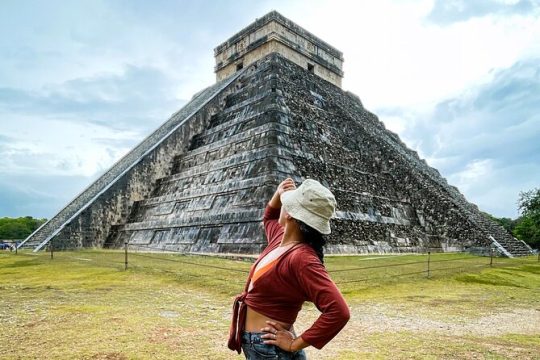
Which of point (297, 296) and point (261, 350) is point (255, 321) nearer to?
point (261, 350)

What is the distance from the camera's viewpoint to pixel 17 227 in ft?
159

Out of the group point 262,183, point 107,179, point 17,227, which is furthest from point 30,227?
point 262,183

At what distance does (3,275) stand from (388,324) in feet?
26.9

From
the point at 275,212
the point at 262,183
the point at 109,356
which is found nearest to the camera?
the point at 275,212

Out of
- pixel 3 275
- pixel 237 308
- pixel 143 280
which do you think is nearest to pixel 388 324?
pixel 237 308

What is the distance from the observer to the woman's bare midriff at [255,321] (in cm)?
203

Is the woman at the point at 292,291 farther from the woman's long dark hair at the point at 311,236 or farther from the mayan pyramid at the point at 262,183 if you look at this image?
the mayan pyramid at the point at 262,183

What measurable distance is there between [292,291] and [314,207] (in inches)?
15.8

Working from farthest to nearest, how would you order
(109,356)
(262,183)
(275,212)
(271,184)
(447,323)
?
1. (262,183)
2. (271,184)
3. (447,323)
4. (109,356)
5. (275,212)

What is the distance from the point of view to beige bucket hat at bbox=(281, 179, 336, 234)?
6.66ft

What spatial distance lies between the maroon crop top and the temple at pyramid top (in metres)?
21.9

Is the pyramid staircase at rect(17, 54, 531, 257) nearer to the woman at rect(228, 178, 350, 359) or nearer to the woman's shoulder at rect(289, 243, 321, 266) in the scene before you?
the woman at rect(228, 178, 350, 359)

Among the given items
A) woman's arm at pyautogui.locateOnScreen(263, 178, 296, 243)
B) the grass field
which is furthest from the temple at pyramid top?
woman's arm at pyautogui.locateOnScreen(263, 178, 296, 243)

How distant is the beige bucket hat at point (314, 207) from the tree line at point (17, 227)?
49677 mm
